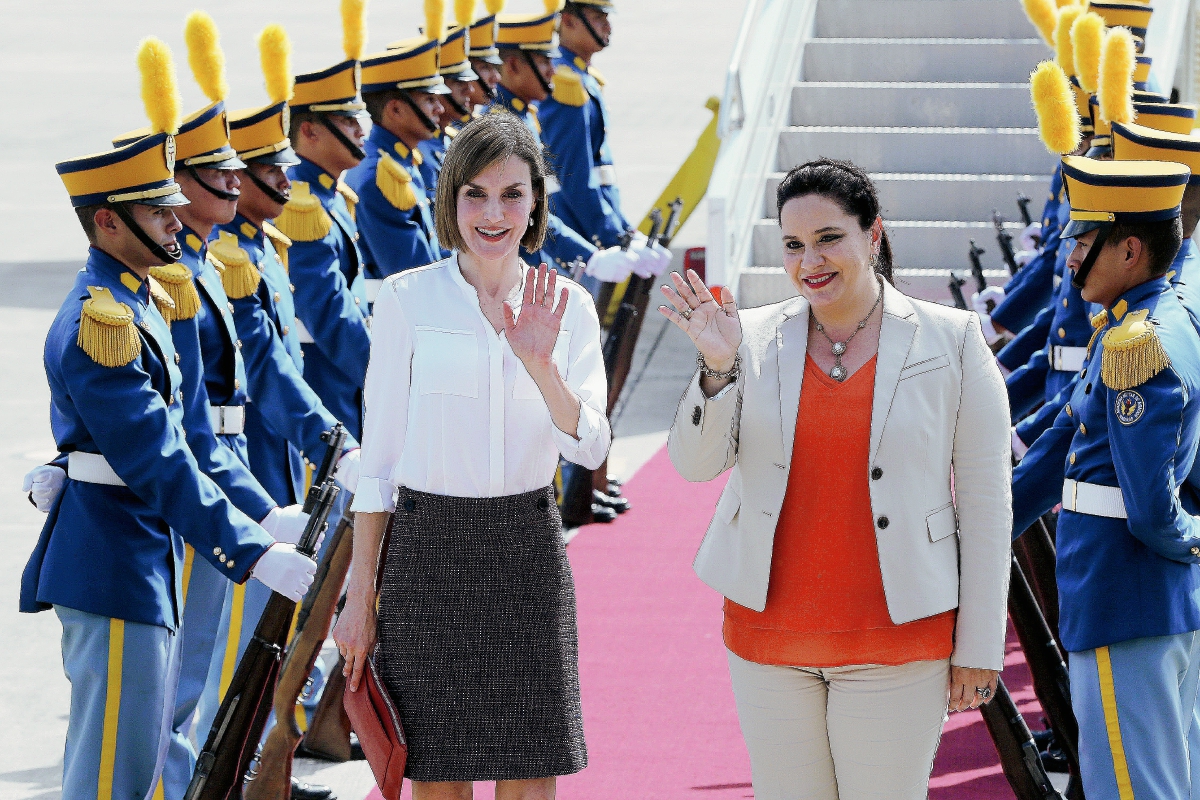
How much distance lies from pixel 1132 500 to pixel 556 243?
439 centimetres

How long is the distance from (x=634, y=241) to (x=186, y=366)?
164 inches

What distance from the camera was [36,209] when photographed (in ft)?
54.1

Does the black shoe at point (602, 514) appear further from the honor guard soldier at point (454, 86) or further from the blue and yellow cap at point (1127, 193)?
the blue and yellow cap at point (1127, 193)

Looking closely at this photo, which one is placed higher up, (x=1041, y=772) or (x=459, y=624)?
(x=459, y=624)

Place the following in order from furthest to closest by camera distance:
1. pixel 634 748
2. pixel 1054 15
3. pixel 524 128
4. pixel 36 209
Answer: pixel 36 209, pixel 1054 15, pixel 634 748, pixel 524 128

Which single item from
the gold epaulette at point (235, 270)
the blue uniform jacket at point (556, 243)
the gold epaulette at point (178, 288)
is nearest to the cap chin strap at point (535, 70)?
the blue uniform jacket at point (556, 243)

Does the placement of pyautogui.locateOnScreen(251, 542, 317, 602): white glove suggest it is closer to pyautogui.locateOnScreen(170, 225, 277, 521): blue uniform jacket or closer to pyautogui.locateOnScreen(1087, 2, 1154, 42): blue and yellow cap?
pyautogui.locateOnScreen(170, 225, 277, 521): blue uniform jacket

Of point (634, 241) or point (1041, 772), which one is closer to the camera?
point (1041, 772)

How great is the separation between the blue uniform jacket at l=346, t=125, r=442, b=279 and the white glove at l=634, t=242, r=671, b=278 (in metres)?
1.83

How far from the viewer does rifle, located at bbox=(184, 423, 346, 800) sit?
387 cm

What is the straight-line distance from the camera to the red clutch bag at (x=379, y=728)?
3225mm

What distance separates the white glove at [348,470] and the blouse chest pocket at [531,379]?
4.71 ft

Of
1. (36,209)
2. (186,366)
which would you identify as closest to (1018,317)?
(186,366)

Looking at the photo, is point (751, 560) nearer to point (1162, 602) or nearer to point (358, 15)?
point (1162, 602)
